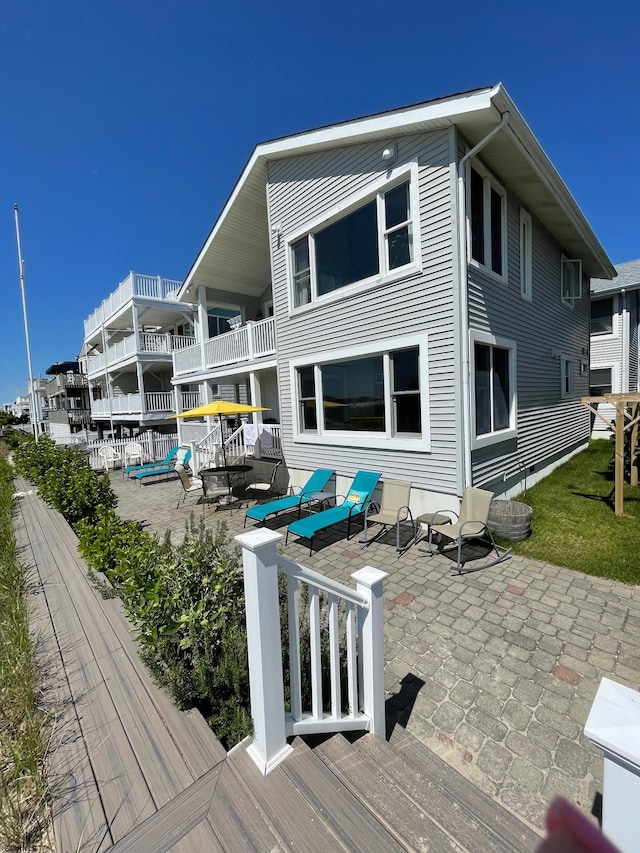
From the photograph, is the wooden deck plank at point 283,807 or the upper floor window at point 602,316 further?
the upper floor window at point 602,316

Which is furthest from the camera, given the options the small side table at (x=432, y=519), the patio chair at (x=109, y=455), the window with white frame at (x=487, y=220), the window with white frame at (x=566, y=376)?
the patio chair at (x=109, y=455)

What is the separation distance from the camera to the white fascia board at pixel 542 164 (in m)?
5.52

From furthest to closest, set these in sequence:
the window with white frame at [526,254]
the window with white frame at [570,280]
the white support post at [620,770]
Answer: the window with white frame at [570,280] < the window with white frame at [526,254] < the white support post at [620,770]

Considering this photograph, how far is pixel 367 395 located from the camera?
7.50 m

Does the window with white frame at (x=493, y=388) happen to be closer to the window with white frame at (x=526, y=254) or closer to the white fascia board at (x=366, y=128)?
the window with white frame at (x=526, y=254)

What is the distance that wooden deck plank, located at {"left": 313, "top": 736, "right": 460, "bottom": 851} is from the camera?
1682 mm

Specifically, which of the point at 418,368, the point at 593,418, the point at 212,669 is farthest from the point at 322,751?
the point at 593,418

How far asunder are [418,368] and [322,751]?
225 inches

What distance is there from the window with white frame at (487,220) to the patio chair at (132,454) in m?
15.1

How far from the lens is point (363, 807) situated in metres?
1.76

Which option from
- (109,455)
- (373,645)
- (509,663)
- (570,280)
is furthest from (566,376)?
(109,455)

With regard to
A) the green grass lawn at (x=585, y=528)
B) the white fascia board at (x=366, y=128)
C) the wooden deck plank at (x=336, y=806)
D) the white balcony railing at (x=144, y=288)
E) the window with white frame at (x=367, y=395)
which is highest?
the white balcony railing at (x=144, y=288)

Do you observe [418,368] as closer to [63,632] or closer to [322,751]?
[322,751]

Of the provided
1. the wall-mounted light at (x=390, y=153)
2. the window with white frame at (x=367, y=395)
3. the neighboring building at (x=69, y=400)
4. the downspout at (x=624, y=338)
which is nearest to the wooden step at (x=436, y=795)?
the window with white frame at (x=367, y=395)
